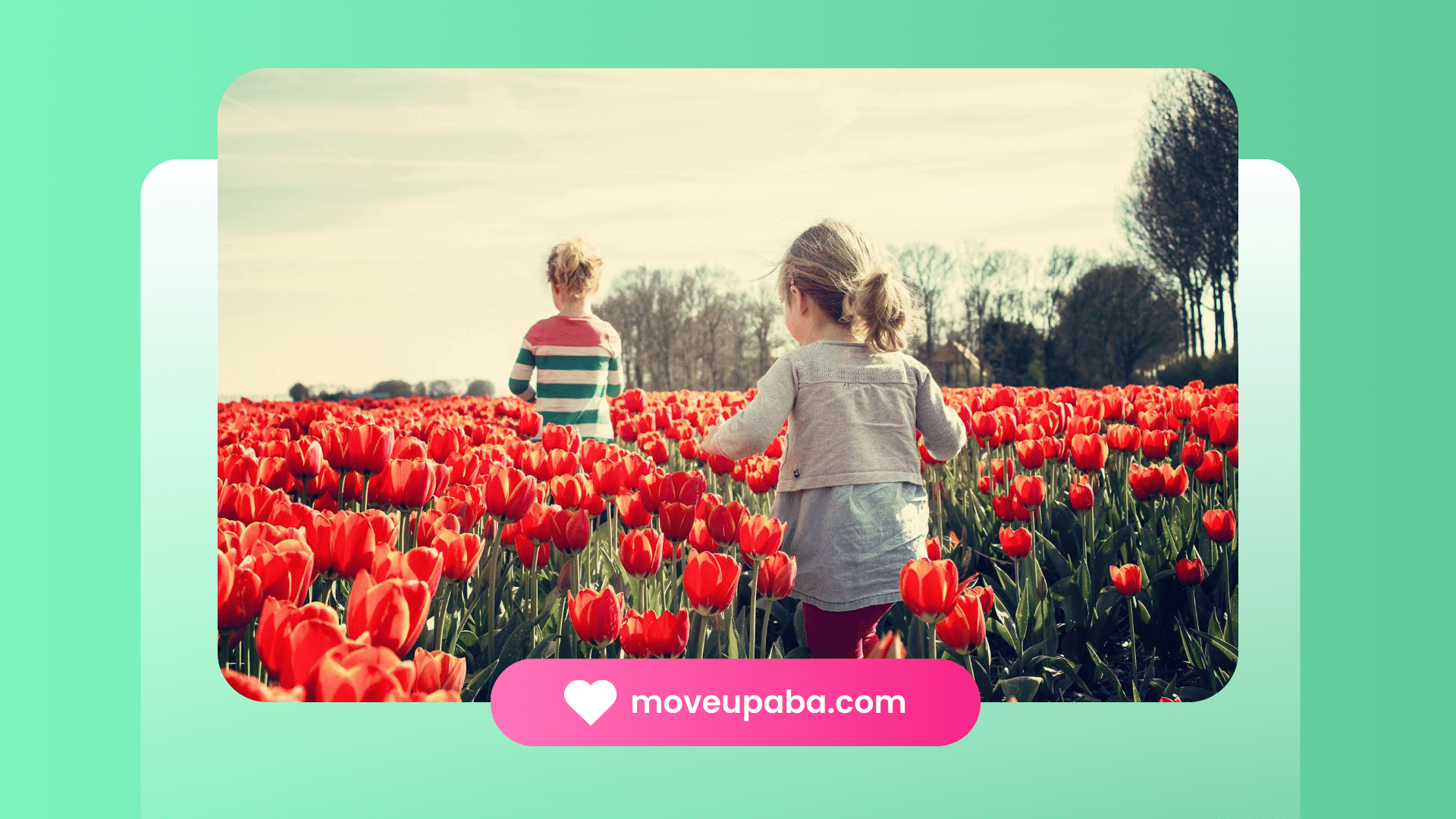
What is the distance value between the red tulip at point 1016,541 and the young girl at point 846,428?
5.7 inches

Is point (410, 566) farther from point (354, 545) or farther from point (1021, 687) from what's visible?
point (1021, 687)

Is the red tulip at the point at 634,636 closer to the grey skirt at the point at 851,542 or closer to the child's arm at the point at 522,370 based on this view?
the grey skirt at the point at 851,542

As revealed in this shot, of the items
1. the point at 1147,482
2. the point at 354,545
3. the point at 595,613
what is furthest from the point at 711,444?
the point at 1147,482

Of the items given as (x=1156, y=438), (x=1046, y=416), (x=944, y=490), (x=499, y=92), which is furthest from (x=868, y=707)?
(x=499, y=92)

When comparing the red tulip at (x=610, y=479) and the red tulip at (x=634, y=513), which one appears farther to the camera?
the red tulip at (x=610, y=479)

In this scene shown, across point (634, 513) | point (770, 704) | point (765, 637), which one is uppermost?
point (634, 513)

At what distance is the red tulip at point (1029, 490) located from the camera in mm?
1952

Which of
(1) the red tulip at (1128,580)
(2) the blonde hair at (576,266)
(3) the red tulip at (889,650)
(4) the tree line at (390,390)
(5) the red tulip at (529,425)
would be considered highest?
(2) the blonde hair at (576,266)

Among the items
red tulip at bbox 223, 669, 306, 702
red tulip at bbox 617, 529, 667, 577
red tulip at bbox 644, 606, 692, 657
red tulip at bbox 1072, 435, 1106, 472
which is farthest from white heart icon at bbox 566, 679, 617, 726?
red tulip at bbox 1072, 435, 1106, 472

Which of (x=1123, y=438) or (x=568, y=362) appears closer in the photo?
(x=568, y=362)

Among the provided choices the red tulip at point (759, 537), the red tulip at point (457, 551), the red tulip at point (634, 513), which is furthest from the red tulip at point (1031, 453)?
the red tulip at point (457, 551)

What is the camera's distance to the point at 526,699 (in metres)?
1.65

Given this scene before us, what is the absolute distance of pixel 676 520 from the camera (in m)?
1.69

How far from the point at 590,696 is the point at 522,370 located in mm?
579
